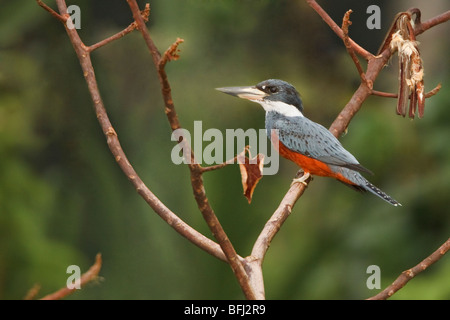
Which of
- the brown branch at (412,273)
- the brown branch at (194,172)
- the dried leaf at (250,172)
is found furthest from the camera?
the brown branch at (412,273)

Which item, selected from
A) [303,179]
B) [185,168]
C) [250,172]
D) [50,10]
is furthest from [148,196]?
[185,168]

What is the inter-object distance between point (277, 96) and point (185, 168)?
66cm

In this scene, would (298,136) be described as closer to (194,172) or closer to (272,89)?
(272,89)

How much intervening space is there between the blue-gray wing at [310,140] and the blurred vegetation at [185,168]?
44 centimetres

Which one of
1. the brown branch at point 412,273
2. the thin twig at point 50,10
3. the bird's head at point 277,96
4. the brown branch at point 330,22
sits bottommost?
the brown branch at point 412,273

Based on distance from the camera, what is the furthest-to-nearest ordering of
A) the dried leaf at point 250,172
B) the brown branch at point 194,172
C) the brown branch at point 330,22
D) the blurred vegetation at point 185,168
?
the blurred vegetation at point 185,168, the brown branch at point 330,22, the dried leaf at point 250,172, the brown branch at point 194,172

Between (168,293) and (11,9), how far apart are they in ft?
6.58

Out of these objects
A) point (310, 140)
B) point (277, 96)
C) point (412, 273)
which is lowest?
point (412, 273)

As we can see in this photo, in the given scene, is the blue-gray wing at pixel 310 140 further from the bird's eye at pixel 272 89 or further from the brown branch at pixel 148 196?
the brown branch at pixel 148 196

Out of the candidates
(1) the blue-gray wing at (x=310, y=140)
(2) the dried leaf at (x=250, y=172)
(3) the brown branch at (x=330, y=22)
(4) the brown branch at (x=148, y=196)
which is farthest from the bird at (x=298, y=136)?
(2) the dried leaf at (x=250, y=172)

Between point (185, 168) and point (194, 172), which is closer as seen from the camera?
point (194, 172)

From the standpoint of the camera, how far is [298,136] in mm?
1705

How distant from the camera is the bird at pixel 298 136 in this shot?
5.27ft

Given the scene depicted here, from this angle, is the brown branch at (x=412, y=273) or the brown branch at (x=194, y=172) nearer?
the brown branch at (x=194, y=172)
